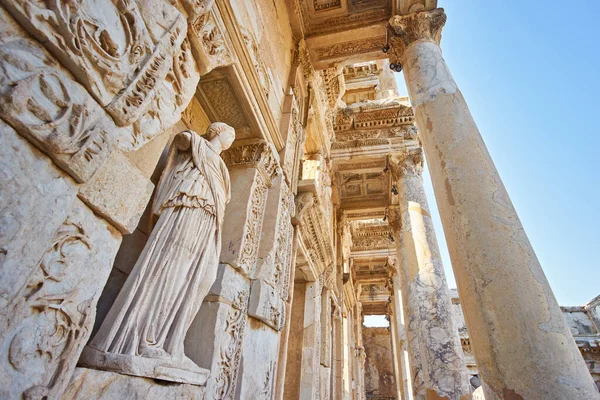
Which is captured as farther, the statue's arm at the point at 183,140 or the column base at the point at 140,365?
the statue's arm at the point at 183,140

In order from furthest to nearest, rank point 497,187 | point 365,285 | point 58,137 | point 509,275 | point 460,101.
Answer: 1. point 365,285
2. point 460,101
3. point 497,187
4. point 509,275
5. point 58,137

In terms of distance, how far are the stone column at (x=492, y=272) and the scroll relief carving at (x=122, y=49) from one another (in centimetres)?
245

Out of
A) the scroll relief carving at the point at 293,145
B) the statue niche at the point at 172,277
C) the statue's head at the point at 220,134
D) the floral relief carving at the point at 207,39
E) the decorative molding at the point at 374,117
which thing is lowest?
the statue niche at the point at 172,277

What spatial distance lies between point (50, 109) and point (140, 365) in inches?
50.1

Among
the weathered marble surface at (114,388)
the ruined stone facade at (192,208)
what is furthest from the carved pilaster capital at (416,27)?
the weathered marble surface at (114,388)

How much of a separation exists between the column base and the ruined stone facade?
1cm

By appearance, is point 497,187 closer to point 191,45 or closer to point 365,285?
point 191,45

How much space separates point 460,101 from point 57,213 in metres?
3.78

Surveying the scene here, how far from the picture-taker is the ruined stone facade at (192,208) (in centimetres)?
111

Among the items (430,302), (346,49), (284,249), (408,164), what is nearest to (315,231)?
(284,249)

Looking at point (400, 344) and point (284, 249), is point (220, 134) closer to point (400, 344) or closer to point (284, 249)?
point (284, 249)

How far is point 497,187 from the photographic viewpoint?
2.71 metres

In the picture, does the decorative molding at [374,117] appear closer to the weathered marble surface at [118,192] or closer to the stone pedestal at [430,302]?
the stone pedestal at [430,302]

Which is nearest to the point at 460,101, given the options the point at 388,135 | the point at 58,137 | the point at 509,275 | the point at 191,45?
the point at 509,275
